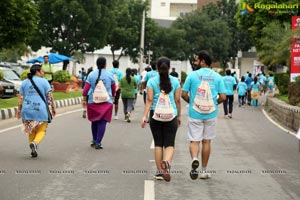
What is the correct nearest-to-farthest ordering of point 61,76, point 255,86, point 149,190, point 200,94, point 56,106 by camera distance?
point 149,190
point 200,94
point 56,106
point 255,86
point 61,76

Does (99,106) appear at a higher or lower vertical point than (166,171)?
higher

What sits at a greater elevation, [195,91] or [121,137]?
[195,91]

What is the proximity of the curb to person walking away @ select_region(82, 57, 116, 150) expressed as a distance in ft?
23.5

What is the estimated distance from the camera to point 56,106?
24547 mm

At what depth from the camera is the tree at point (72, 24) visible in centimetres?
4134

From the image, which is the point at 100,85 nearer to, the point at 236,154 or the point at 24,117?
the point at 24,117

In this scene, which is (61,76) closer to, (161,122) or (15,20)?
(15,20)

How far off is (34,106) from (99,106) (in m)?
1.64

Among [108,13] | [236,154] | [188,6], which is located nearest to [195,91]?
[236,154]

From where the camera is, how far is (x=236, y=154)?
11.8 meters

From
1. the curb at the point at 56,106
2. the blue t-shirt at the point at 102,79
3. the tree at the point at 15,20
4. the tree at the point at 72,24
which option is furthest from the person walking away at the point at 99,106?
the tree at the point at 72,24

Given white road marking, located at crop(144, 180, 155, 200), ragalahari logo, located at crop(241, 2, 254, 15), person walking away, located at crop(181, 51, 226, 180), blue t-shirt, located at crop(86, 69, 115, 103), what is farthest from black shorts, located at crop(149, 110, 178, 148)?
ragalahari logo, located at crop(241, 2, 254, 15)

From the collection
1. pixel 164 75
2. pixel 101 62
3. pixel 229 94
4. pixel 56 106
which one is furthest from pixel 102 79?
pixel 56 106

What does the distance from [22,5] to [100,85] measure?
16.1m
